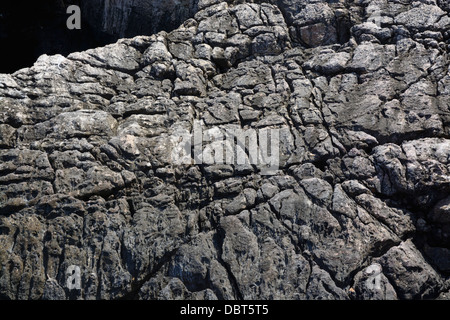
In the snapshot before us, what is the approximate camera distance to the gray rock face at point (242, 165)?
3.96m

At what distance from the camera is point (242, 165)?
4.41m

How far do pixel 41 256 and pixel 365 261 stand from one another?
2.99m

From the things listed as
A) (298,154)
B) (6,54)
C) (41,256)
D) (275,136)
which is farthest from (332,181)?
(6,54)

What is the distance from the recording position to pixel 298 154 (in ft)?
14.4

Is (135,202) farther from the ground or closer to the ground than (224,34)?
closer to the ground

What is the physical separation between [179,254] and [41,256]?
1.30 metres

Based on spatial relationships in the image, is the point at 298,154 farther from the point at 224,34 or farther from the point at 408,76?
the point at 224,34

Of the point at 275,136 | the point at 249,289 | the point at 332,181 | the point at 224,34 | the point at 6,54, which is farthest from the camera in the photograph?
the point at 6,54

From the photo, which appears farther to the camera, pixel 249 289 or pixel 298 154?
pixel 298 154

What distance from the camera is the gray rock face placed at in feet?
13.0

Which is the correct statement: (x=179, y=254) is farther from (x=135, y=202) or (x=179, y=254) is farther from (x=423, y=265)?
(x=423, y=265)

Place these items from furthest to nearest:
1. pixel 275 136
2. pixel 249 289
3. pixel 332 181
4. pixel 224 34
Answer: pixel 224 34
pixel 275 136
pixel 332 181
pixel 249 289

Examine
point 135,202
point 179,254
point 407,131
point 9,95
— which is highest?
point 9,95

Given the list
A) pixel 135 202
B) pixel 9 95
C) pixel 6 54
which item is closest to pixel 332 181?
pixel 135 202
